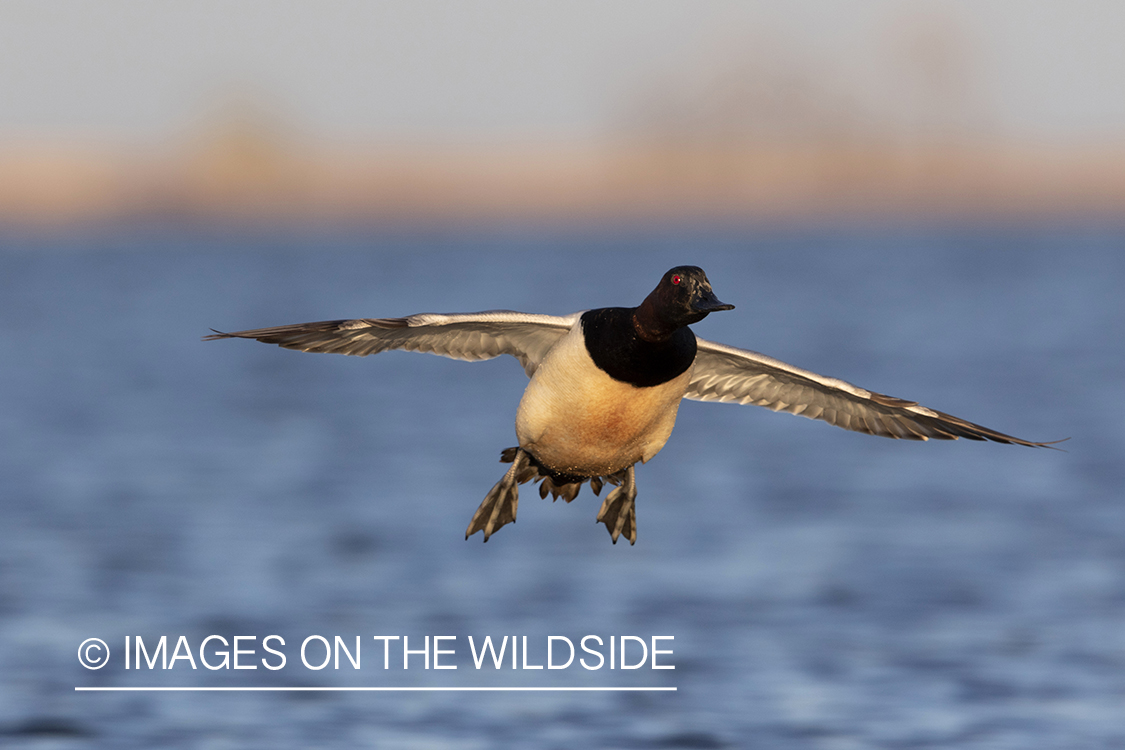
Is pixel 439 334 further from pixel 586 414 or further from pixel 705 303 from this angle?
pixel 705 303

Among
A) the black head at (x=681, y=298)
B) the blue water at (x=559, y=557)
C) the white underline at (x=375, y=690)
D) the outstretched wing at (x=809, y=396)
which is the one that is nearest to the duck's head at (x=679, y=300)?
the black head at (x=681, y=298)

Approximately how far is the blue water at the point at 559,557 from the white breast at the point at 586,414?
2.28 meters

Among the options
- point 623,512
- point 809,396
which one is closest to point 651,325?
point 623,512

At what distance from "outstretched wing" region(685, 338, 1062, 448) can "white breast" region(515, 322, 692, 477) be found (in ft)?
2.75

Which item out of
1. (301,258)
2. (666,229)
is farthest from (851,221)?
(301,258)

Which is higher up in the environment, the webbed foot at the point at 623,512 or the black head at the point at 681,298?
the black head at the point at 681,298

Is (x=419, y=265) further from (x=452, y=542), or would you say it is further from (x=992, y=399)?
(x=452, y=542)

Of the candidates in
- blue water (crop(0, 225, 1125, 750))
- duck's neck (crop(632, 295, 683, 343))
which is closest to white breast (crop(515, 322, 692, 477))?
duck's neck (crop(632, 295, 683, 343))

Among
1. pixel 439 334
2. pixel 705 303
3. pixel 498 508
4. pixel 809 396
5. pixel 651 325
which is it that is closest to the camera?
pixel 705 303

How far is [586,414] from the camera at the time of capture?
1032 cm

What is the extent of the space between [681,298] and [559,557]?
8.98 meters

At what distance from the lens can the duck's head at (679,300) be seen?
380 inches

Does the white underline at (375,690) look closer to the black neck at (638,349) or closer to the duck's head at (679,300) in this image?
the black neck at (638,349)

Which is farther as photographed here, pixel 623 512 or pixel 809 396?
pixel 809 396
